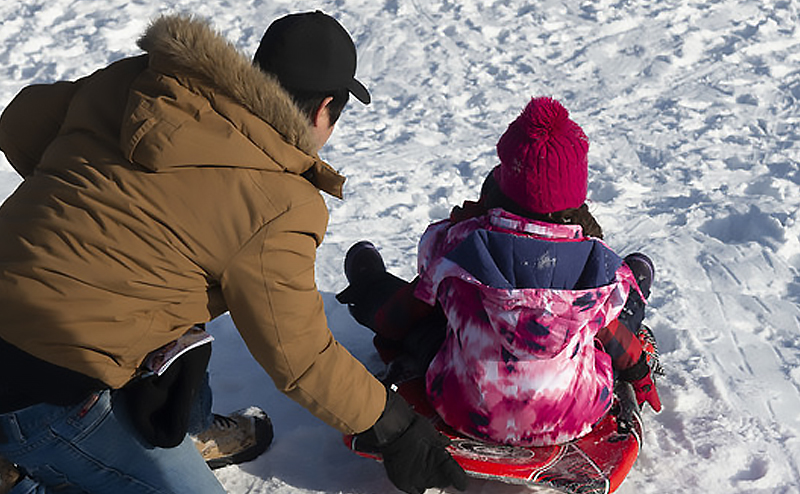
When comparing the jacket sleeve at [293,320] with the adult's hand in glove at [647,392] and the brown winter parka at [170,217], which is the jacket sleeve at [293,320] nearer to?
the brown winter parka at [170,217]

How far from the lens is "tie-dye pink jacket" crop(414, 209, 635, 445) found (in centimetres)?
230

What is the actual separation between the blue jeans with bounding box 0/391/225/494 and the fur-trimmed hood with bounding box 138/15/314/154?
0.74m

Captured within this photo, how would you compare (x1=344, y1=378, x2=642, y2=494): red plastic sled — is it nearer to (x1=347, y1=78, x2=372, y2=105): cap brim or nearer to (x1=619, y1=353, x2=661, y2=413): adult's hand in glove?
(x1=619, y1=353, x2=661, y2=413): adult's hand in glove

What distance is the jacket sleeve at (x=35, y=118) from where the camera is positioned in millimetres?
2109

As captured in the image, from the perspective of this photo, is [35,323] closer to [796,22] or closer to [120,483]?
[120,483]

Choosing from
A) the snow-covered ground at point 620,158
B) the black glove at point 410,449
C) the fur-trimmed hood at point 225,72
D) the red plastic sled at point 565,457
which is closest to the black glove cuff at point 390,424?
the black glove at point 410,449

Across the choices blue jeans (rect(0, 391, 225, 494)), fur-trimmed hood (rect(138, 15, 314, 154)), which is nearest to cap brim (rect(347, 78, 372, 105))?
fur-trimmed hood (rect(138, 15, 314, 154))

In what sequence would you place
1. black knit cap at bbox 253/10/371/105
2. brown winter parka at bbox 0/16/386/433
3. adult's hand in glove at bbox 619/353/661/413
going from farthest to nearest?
adult's hand in glove at bbox 619/353/661/413 < black knit cap at bbox 253/10/371/105 < brown winter parka at bbox 0/16/386/433

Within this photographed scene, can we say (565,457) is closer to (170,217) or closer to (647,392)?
(647,392)

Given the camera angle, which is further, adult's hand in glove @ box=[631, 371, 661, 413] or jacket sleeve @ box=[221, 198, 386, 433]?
adult's hand in glove @ box=[631, 371, 661, 413]

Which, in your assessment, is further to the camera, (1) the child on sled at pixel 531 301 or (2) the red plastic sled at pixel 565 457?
(2) the red plastic sled at pixel 565 457

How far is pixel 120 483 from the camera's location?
81.0 inches

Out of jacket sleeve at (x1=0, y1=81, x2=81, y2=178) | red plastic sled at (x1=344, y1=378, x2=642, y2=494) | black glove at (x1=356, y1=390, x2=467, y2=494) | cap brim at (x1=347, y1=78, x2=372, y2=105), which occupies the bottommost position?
red plastic sled at (x1=344, y1=378, x2=642, y2=494)

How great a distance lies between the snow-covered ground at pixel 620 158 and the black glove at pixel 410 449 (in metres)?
0.42
